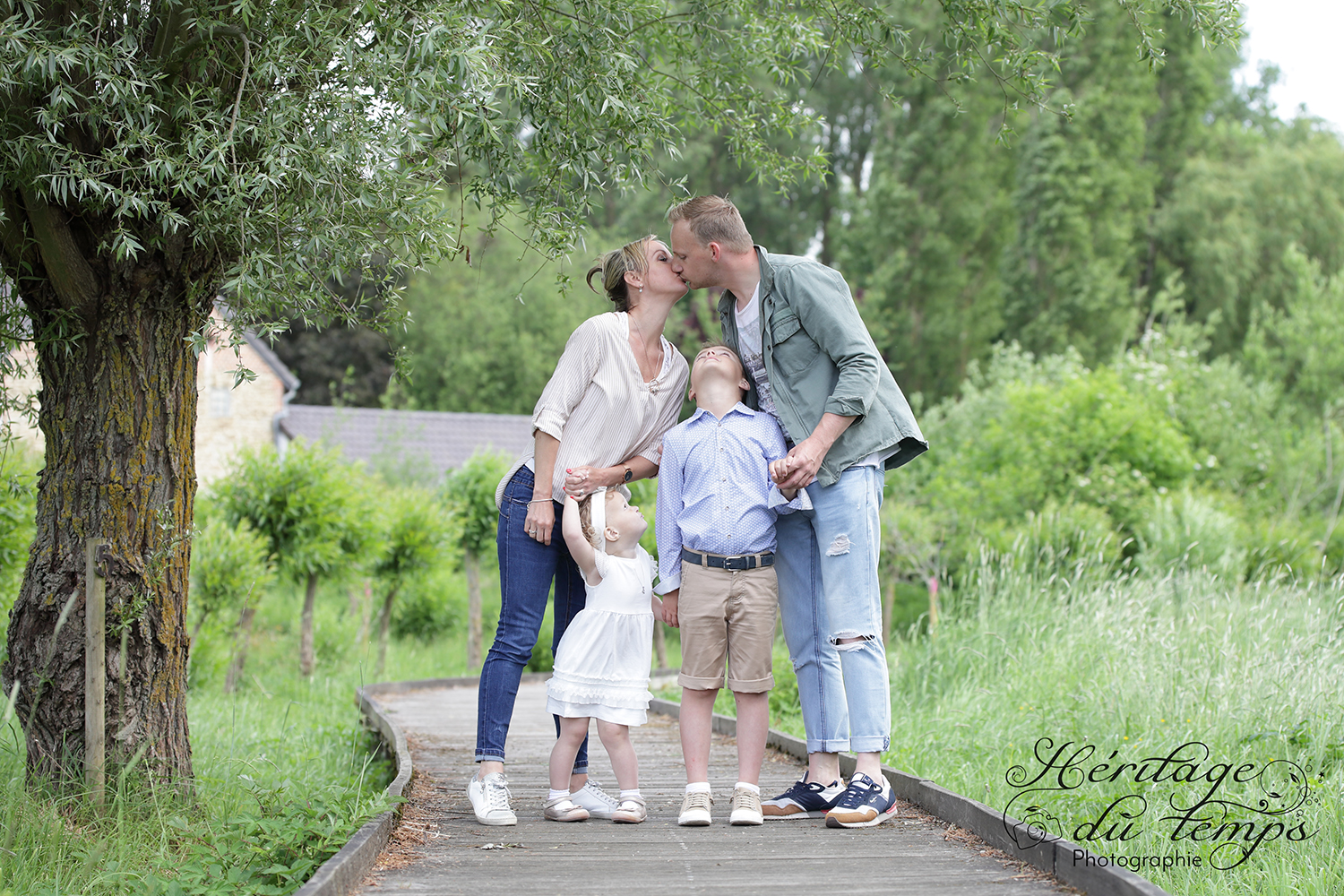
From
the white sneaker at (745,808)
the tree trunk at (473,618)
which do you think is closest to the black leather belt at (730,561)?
the white sneaker at (745,808)

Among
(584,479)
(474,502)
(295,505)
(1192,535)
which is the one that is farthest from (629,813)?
(474,502)

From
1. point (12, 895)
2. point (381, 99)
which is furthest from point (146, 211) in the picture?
point (12, 895)

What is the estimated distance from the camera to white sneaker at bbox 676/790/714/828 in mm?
3684

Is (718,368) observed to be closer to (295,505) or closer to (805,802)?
(805,802)

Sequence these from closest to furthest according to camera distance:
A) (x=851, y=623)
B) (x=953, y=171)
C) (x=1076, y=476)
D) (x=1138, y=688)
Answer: (x=851, y=623) < (x=1138, y=688) < (x=1076, y=476) < (x=953, y=171)

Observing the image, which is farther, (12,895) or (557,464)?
(557,464)

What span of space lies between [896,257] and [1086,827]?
24.4 meters

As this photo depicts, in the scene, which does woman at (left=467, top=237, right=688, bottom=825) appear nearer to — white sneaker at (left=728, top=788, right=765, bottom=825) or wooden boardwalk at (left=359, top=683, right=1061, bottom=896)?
wooden boardwalk at (left=359, top=683, right=1061, bottom=896)

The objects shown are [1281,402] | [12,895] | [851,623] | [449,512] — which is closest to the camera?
[12,895]

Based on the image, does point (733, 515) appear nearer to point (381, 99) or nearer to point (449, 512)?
point (381, 99)

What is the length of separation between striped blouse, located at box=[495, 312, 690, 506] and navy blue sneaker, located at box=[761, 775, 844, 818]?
1320 mm

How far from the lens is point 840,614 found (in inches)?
149

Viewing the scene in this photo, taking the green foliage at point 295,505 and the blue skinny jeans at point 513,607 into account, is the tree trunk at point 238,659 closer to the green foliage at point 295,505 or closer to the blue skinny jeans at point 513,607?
the green foliage at point 295,505

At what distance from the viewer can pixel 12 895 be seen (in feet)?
10.5
